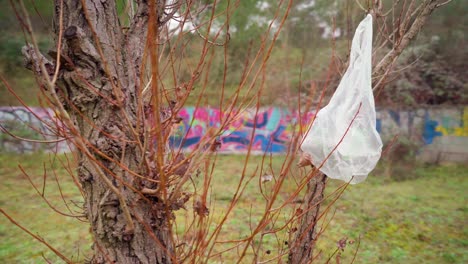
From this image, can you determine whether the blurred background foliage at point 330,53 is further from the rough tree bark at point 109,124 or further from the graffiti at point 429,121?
the rough tree bark at point 109,124

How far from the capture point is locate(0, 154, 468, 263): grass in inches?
148

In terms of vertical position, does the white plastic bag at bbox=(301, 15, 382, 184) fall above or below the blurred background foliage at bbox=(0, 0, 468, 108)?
below

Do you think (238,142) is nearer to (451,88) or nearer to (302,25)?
(302,25)

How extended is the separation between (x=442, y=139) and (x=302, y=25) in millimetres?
5322

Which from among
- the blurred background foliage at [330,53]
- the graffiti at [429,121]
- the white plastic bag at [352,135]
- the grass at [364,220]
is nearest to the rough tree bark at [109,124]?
the white plastic bag at [352,135]

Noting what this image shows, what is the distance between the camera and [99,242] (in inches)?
44.0

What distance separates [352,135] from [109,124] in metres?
1.11

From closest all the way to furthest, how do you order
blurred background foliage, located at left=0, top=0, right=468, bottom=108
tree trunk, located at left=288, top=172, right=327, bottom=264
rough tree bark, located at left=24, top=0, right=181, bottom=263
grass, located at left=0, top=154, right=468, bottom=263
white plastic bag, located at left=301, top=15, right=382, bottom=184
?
rough tree bark, located at left=24, top=0, right=181, bottom=263
white plastic bag, located at left=301, top=15, right=382, bottom=184
tree trunk, located at left=288, top=172, right=327, bottom=264
grass, located at left=0, top=154, right=468, bottom=263
blurred background foliage, located at left=0, top=0, right=468, bottom=108

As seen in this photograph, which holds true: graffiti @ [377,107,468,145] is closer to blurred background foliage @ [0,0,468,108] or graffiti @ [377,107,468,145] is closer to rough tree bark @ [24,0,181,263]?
blurred background foliage @ [0,0,468,108]

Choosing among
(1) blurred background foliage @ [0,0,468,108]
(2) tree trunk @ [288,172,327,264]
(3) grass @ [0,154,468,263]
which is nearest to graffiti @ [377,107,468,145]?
(1) blurred background foliage @ [0,0,468,108]

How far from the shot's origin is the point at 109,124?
43.1 inches

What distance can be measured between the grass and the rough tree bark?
135cm

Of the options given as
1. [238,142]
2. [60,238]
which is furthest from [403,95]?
[60,238]

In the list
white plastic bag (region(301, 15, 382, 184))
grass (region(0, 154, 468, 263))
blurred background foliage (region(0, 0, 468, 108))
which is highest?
blurred background foliage (region(0, 0, 468, 108))
